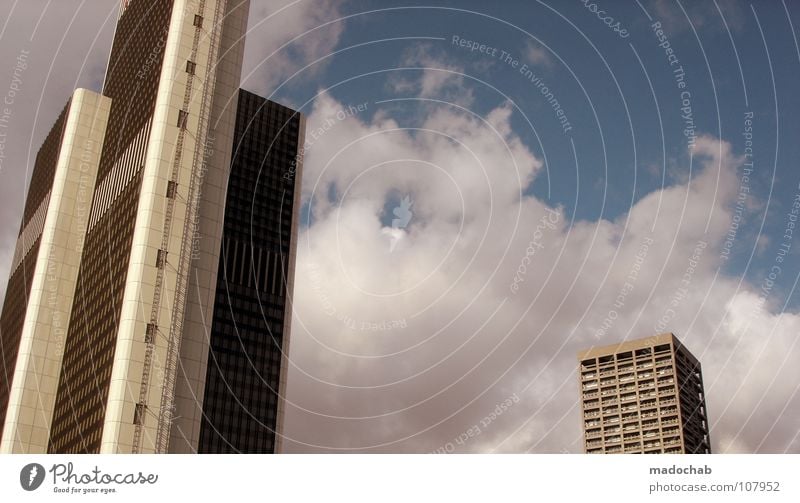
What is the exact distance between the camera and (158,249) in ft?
329

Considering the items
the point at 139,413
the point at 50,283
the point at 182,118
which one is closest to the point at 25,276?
the point at 50,283

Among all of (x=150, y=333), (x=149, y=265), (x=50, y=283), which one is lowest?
(x=150, y=333)

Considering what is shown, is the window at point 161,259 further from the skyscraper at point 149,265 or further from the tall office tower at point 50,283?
the tall office tower at point 50,283

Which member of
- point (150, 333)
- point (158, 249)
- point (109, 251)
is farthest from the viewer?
point (109, 251)

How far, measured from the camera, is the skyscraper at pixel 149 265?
3762 inches

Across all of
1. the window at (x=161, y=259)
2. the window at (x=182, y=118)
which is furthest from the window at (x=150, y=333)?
the window at (x=182, y=118)

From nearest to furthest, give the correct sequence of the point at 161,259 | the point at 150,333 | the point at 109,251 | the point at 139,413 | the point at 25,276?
the point at 139,413 < the point at 150,333 < the point at 161,259 < the point at 109,251 < the point at 25,276
